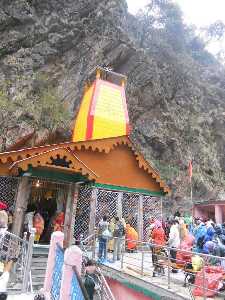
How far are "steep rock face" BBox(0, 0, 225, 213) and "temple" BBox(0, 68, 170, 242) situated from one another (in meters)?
9.23

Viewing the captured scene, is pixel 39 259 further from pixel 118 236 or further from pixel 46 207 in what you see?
pixel 46 207

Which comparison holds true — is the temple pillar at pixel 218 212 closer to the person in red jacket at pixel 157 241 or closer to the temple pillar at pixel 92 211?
the temple pillar at pixel 92 211

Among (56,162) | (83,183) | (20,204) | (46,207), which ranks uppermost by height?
(56,162)

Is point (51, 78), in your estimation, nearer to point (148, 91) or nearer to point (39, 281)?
point (148, 91)

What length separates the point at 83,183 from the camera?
49.5 feet

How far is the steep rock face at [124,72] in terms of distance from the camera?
27.0 meters

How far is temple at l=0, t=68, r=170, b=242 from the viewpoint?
1371cm

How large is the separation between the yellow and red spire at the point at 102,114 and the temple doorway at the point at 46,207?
4.61 metres

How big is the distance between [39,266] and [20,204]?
2.58 meters

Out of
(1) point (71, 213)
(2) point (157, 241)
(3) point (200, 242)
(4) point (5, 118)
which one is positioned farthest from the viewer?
(4) point (5, 118)

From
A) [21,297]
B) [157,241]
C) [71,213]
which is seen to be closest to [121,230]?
[157,241]

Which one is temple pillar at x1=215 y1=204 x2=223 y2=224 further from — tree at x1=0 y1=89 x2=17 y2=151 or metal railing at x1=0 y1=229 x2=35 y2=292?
metal railing at x1=0 y1=229 x2=35 y2=292

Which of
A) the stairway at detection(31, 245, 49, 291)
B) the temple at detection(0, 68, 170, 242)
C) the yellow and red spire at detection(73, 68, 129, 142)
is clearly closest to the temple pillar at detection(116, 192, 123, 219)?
the temple at detection(0, 68, 170, 242)

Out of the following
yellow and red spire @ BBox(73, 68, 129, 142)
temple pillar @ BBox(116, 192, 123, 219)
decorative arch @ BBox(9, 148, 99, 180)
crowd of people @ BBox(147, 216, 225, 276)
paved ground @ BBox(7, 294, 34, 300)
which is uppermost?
yellow and red spire @ BBox(73, 68, 129, 142)
